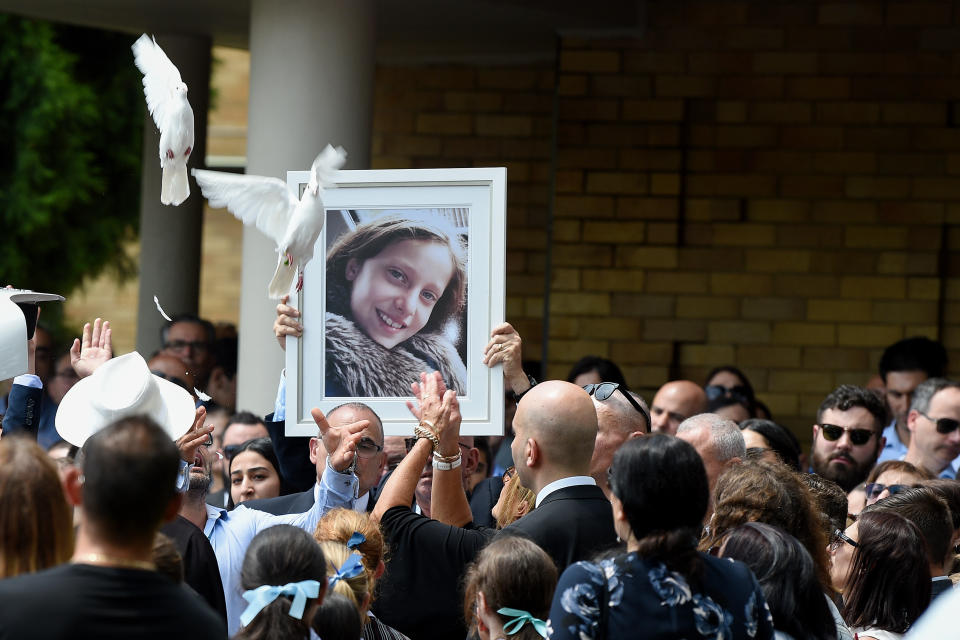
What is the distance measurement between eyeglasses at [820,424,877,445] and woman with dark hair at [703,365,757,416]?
54.0 inches

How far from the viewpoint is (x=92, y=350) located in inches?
179

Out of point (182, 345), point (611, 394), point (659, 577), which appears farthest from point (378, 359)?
point (182, 345)

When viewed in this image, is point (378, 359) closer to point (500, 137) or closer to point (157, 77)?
point (157, 77)

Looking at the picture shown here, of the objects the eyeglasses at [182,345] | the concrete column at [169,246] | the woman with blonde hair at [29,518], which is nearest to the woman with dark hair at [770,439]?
the woman with blonde hair at [29,518]

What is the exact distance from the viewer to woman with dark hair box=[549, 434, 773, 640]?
9.43 ft

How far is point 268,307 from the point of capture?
731 centimetres

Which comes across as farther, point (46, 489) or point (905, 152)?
point (905, 152)

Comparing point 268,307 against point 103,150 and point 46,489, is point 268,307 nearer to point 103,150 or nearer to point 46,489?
point 46,489

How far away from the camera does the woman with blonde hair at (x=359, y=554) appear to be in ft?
11.5

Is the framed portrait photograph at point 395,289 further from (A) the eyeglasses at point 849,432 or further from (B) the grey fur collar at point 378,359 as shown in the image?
(A) the eyeglasses at point 849,432

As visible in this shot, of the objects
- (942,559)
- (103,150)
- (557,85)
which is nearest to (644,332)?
(557,85)

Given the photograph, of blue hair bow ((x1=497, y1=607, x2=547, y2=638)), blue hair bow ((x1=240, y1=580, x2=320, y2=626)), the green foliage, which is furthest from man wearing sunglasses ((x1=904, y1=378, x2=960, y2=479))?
the green foliage

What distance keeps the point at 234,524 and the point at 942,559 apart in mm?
2472

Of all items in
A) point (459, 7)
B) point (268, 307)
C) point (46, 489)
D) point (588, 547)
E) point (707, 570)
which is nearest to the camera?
point (46, 489)
